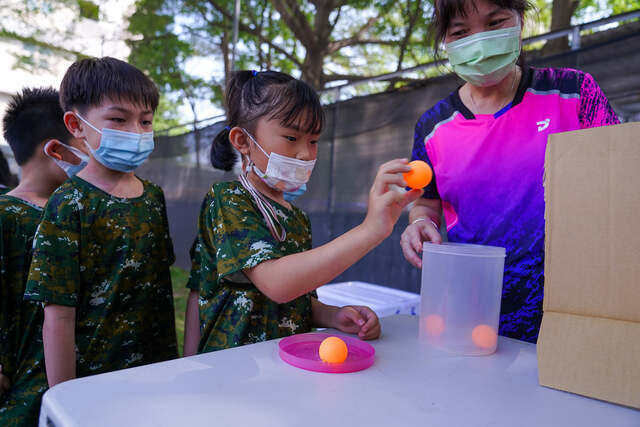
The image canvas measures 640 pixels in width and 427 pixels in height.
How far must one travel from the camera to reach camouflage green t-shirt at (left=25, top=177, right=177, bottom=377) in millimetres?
1243

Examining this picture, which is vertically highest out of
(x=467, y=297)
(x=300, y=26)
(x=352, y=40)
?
(x=352, y=40)

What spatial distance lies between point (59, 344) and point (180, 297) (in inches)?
188

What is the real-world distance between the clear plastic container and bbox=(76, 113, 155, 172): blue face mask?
1045mm

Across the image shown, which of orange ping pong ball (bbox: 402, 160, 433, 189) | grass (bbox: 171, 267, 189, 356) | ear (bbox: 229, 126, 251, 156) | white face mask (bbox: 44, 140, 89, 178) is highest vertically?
ear (bbox: 229, 126, 251, 156)

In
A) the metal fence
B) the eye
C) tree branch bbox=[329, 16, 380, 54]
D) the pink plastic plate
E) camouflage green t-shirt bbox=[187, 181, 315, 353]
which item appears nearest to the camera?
the pink plastic plate

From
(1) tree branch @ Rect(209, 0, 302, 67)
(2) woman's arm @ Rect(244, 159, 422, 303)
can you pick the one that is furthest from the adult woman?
(1) tree branch @ Rect(209, 0, 302, 67)

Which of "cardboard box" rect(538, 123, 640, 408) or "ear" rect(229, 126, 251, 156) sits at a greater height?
"ear" rect(229, 126, 251, 156)

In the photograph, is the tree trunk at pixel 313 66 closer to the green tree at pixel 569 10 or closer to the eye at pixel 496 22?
the green tree at pixel 569 10

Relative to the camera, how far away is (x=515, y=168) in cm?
132

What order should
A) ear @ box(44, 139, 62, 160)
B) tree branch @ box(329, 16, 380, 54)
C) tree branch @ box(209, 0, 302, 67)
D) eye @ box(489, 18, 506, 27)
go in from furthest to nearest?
tree branch @ box(209, 0, 302, 67), tree branch @ box(329, 16, 380, 54), ear @ box(44, 139, 62, 160), eye @ box(489, 18, 506, 27)

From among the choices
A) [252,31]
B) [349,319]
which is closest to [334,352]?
[349,319]

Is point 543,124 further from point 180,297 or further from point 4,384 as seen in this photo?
point 180,297

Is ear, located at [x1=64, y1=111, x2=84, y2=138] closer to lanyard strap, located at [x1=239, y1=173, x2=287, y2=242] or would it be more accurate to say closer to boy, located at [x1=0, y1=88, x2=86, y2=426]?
boy, located at [x1=0, y1=88, x2=86, y2=426]

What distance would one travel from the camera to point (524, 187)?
1.31 meters
